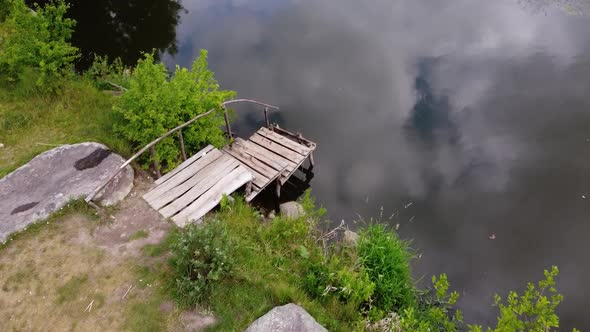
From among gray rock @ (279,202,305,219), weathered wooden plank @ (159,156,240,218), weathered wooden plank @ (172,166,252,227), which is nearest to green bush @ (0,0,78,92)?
weathered wooden plank @ (159,156,240,218)

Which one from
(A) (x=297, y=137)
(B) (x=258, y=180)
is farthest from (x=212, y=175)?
(A) (x=297, y=137)

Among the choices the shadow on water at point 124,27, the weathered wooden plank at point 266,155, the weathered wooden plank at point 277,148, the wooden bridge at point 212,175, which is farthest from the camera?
the shadow on water at point 124,27

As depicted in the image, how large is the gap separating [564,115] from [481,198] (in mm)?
5171

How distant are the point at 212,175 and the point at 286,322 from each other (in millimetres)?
4331

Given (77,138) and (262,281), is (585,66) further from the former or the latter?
(77,138)

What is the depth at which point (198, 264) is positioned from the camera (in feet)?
21.8

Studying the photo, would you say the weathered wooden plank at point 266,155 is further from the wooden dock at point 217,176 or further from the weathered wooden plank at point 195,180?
the weathered wooden plank at point 195,180

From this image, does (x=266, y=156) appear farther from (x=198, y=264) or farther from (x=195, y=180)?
(x=198, y=264)

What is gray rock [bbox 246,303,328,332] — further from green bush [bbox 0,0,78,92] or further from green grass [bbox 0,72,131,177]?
green bush [bbox 0,0,78,92]

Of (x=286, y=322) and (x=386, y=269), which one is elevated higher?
(x=386, y=269)

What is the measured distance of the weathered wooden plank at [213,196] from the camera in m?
8.71

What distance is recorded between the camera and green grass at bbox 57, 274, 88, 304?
22.8 ft

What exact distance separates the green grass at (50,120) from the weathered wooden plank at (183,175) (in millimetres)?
1418

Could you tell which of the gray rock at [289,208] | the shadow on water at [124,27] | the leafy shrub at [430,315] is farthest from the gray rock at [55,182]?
the shadow on water at [124,27]
